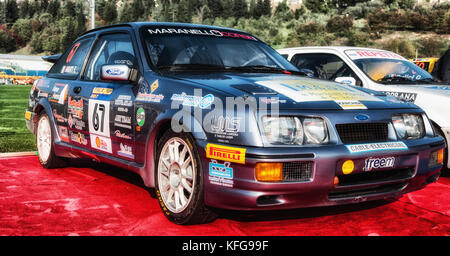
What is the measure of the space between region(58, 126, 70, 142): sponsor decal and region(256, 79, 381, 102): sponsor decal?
7.99 ft

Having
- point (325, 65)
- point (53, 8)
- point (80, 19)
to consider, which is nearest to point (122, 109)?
point (325, 65)

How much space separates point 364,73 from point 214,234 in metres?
3.74

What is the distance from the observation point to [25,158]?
6566 mm

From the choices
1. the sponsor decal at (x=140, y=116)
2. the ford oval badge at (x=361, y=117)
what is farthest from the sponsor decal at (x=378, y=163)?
the sponsor decal at (x=140, y=116)

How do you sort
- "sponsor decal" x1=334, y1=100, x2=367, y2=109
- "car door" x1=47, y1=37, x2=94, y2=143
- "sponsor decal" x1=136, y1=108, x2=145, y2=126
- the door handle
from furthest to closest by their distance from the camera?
"car door" x1=47, y1=37, x2=94, y2=143 → the door handle → "sponsor decal" x1=136, y1=108, x2=145, y2=126 → "sponsor decal" x1=334, y1=100, x2=367, y2=109

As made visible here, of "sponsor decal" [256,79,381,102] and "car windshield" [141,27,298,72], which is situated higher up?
"car windshield" [141,27,298,72]

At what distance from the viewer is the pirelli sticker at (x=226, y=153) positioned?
3098 millimetres

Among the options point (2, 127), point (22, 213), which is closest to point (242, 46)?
point (22, 213)

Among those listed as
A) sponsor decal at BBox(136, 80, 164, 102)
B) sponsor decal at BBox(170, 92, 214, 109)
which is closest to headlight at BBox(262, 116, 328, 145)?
sponsor decal at BBox(170, 92, 214, 109)

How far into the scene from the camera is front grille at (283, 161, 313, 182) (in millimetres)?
3084

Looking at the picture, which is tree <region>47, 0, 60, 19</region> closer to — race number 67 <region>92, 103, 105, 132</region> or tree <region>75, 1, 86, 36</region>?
tree <region>75, 1, 86, 36</region>

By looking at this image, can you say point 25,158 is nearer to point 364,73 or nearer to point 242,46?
point 242,46

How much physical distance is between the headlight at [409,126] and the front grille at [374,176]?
25 centimetres

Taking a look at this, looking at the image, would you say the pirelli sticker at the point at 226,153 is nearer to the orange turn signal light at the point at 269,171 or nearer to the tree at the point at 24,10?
the orange turn signal light at the point at 269,171
